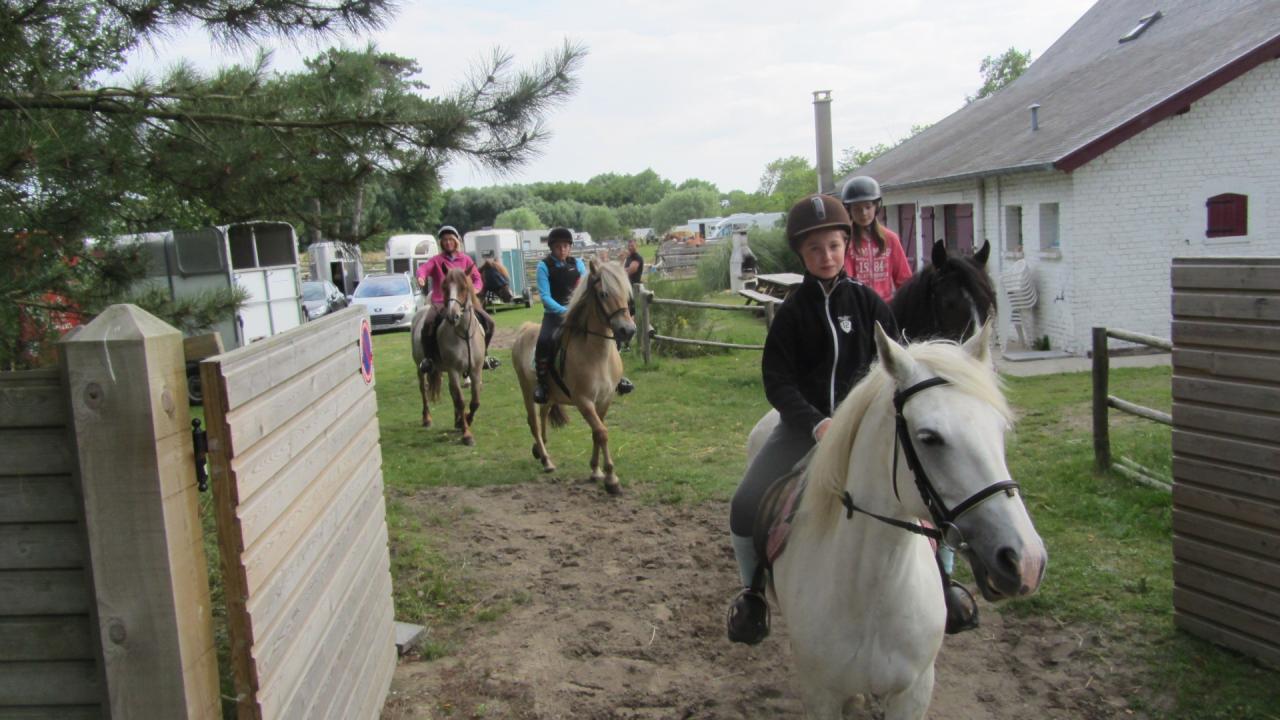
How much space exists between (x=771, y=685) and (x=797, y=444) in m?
1.38

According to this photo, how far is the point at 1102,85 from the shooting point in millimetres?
16641

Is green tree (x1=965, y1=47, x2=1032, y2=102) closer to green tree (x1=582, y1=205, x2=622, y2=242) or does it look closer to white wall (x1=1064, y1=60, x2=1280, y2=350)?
green tree (x1=582, y1=205, x2=622, y2=242)

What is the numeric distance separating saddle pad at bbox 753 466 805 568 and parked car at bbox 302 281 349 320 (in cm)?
2213

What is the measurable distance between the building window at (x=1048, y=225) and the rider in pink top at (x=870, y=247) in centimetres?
997

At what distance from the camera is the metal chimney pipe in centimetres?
2500

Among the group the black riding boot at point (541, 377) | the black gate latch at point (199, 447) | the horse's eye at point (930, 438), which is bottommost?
the black riding boot at point (541, 377)

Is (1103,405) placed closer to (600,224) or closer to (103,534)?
(103,534)

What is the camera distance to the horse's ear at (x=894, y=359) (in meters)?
2.42

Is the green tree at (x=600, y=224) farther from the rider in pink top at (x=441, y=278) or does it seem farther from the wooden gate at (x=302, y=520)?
the wooden gate at (x=302, y=520)

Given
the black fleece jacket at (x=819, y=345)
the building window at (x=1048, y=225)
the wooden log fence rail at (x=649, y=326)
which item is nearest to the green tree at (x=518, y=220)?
the wooden log fence rail at (x=649, y=326)

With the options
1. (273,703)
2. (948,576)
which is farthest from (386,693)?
(948,576)

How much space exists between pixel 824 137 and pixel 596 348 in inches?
752

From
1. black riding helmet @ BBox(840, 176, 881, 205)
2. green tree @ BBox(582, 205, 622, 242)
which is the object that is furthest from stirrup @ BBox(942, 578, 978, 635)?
green tree @ BBox(582, 205, 622, 242)

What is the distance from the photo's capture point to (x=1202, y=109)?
13.1 meters
